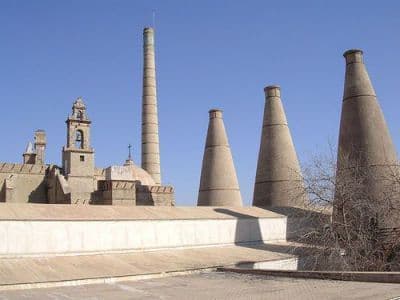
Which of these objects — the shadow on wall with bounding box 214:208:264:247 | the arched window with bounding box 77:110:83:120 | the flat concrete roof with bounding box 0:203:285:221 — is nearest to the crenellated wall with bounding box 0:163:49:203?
the arched window with bounding box 77:110:83:120

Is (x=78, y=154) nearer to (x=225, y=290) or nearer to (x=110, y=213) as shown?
(x=110, y=213)

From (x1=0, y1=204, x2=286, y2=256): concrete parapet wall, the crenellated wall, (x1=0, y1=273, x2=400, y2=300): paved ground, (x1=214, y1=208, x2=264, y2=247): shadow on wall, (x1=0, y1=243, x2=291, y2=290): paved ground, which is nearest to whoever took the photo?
(x1=0, y1=273, x2=400, y2=300): paved ground

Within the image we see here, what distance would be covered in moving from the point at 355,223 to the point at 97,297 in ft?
29.1

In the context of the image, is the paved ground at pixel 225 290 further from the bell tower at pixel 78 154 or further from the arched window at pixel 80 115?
the arched window at pixel 80 115

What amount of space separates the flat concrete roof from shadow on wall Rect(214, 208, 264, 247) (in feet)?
0.15

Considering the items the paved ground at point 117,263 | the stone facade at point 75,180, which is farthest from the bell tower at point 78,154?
the paved ground at point 117,263

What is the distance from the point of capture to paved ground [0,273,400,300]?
353 inches

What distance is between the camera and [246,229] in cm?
1973

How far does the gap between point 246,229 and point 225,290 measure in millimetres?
9893

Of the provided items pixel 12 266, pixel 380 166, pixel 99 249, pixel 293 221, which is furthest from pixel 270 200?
pixel 12 266

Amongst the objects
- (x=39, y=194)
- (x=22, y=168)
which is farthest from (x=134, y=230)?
(x=22, y=168)

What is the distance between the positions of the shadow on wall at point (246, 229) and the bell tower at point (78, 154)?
32.5ft

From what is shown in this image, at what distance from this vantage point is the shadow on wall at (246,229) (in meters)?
19.4

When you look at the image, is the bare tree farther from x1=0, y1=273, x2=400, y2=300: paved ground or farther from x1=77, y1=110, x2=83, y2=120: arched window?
x1=77, y1=110, x2=83, y2=120: arched window
